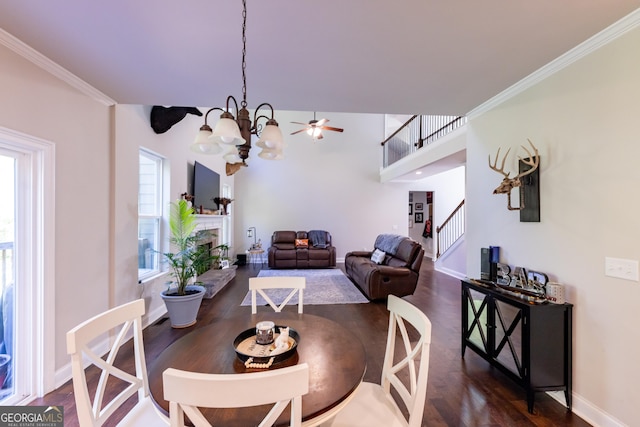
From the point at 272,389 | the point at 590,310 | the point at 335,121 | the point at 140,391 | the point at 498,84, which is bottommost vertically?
the point at 140,391

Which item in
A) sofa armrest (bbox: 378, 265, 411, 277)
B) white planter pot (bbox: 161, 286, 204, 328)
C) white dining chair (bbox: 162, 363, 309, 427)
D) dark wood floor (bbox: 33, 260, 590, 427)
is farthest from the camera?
sofa armrest (bbox: 378, 265, 411, 277)

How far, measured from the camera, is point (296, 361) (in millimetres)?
1230

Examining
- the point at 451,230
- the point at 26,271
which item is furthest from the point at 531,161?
the point at 451,230

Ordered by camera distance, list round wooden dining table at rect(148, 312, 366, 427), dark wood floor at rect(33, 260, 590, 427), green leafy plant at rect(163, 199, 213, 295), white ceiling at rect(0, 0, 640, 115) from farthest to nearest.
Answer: green leafy plant at rect(163, 199, 213, 295), dark wood floor at rect(33, 260, 590, 427), white ceiling at rect(0, 0, 640, 115), round wooden dining table at rect(148, 312, 366, 427)

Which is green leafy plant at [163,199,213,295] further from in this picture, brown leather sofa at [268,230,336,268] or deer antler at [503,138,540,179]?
deer antler at [503,138,540,179]

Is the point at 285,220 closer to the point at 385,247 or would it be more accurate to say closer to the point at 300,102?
the point at 385,247

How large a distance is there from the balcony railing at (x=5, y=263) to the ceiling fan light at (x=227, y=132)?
1.88 metres

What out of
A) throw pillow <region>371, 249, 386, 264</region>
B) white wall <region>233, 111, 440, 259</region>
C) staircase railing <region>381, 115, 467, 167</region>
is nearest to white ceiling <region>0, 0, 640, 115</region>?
staircase railing <region>381, 115, 467, 167</region>

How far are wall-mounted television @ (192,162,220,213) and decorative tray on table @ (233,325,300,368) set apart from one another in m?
3.69

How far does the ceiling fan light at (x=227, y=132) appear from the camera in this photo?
1333 mm

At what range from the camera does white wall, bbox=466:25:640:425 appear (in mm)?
1651

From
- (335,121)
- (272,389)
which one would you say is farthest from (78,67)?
(335,121)

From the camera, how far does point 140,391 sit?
145 centimetres

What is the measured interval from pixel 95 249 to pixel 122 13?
2.05 meters
